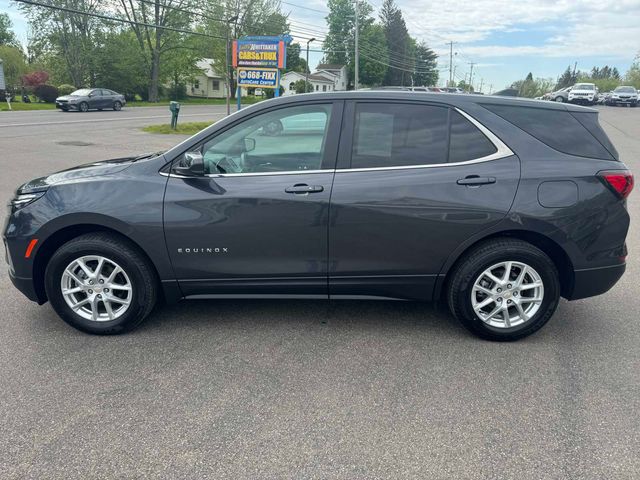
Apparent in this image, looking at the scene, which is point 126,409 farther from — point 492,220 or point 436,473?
point 492,220

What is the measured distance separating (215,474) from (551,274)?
102 inches

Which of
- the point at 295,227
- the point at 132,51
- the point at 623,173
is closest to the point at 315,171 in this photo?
the point at 295,227

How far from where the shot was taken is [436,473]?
2.45 meters

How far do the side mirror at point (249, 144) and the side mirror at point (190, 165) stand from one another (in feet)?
1.12

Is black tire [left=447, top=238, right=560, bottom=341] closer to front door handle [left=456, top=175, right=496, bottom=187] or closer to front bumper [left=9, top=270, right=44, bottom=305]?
front door handle [left=456, top=175, right=496, bottom=187]

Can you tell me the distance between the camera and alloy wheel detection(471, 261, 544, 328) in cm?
370

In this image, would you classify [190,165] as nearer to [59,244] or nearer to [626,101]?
[59,244]

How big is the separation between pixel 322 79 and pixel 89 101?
193 feet

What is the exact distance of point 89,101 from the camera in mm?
34250

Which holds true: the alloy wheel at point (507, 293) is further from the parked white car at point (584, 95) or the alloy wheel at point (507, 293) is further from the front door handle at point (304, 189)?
the parked white car at point (584, 95)

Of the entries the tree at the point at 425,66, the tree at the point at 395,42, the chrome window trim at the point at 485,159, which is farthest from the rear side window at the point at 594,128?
the tree at the point at 425,66

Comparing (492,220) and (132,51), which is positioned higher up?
(132,51)

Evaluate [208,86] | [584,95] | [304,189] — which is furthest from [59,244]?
[208,86]

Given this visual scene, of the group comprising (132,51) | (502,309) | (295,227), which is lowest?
(502,309)
